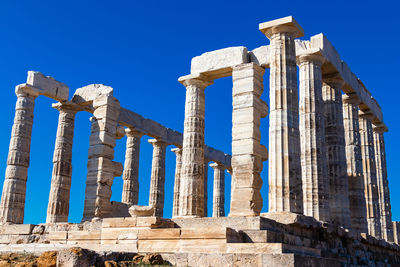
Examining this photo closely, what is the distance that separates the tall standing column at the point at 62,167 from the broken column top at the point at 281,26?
14640 millimetres

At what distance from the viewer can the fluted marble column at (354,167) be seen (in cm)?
2686

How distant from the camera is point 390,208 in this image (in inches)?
1288

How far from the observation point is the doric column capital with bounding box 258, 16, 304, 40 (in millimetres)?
21031

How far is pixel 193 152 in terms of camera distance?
24.7 m

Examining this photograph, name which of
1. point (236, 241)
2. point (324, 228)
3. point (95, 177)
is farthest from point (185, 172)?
point (236, 241)

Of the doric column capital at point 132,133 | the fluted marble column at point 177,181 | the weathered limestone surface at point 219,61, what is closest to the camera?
the weathered limestone surface at point 219,61

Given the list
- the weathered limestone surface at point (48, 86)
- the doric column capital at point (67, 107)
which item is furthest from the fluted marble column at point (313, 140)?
the weathered limestone surface at point (48, 86)

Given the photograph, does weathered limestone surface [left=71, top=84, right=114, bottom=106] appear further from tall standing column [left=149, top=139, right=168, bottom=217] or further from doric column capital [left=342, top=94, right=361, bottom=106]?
doric column capital [left=342, top=94, right=361, bottom=106]

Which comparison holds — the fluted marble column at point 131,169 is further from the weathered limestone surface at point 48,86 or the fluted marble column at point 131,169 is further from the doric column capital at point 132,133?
the weathered limestone surface at point 48,86

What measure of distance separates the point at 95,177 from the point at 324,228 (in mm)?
12691

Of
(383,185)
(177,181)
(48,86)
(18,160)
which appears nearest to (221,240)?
(18,160)

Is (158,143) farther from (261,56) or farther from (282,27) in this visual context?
(282,27)

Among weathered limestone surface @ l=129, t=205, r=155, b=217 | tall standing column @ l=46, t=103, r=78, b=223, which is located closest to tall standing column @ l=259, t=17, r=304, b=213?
weathered limestone surface @ l=129, t=205, r=155, b=217

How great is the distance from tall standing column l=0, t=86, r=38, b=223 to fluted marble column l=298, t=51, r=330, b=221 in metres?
16.1
